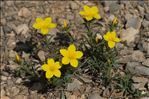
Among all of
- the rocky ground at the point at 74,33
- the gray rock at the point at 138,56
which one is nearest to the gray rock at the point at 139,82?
the rocky ground at the point at 74,33

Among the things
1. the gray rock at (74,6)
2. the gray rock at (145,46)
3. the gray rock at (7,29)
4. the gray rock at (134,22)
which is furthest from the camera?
the gray rock at (74,6)

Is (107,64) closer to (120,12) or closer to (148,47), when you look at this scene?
(148,47)

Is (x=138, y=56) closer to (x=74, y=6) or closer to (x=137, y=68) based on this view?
(x=137, y=68)

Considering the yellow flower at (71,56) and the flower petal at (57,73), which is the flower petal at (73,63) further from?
the flower petal at (57,73)

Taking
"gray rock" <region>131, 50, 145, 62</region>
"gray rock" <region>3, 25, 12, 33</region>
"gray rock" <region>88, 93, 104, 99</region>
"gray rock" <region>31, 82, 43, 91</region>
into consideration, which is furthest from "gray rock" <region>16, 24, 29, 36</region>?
"gray rock" <region>131, 50, 145, 62</region>

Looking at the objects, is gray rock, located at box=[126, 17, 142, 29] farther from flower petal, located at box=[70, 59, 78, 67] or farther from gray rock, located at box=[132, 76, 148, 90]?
flower petal, located at box=[70, 59, 78, 67]

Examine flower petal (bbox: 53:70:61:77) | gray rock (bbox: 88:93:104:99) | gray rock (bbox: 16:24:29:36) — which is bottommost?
gray rock (bbox: 88:93:104:99)

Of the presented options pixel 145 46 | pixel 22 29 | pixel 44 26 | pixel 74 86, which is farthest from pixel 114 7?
pixel 74 86

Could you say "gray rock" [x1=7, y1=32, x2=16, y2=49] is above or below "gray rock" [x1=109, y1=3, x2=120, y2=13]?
below
